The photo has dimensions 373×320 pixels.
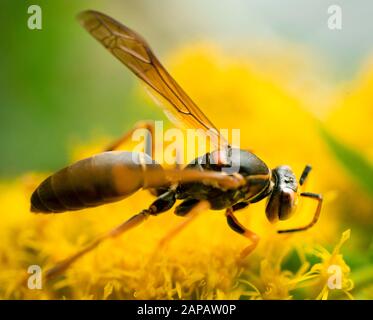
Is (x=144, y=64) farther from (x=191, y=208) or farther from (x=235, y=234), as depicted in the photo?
(x=235, y=234)

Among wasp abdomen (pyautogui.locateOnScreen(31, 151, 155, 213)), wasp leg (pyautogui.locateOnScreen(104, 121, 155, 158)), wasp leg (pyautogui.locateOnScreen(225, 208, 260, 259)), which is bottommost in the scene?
wasp leg (pyautogui.locateOnScreen(225, 208, 260, 259))

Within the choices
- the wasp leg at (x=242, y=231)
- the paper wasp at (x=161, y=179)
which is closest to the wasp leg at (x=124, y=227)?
the paper wasp at (x=161, y=179)

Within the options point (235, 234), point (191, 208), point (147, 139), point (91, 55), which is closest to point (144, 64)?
point (147, 139)

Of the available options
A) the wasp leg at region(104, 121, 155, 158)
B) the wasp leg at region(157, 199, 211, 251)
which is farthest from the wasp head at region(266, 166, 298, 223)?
the wasp leg at region(104, 121, 155, 158)

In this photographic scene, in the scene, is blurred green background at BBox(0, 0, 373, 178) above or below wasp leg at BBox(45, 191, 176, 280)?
above

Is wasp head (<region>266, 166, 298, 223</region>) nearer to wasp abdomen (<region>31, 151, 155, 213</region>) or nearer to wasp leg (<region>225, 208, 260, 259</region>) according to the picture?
wasp leg (<region>225, 208, 260, 259</region>)

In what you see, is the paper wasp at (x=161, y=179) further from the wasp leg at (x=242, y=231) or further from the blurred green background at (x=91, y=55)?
the blurred green background at (x=91, y=55)
